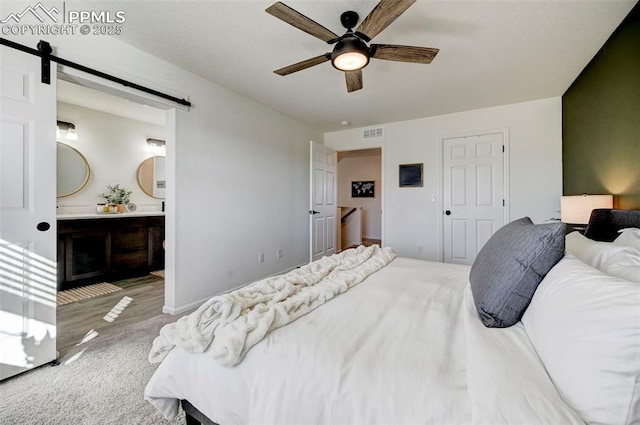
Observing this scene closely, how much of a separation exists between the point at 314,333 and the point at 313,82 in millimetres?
2781

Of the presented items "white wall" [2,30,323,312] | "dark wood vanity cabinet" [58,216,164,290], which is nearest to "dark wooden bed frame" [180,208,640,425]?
"white wall" [2,30,323,312]

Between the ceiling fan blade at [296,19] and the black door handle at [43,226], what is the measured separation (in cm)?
203

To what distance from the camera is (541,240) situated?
1.02 metres

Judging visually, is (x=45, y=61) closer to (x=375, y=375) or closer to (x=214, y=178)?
(x=214, y=178)

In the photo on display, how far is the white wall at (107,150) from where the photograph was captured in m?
3.87

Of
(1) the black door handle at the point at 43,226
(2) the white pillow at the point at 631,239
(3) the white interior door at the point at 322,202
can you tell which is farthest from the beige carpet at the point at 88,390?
(3) the white interior door at the point at 322,202

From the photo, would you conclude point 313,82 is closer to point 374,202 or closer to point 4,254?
point 4,254

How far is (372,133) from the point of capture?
4738mm

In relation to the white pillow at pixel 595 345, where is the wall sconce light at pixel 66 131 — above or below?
above

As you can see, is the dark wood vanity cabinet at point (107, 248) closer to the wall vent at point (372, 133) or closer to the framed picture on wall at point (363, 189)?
the wall vent at point (372, 133)

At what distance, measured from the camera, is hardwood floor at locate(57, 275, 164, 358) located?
2.27m

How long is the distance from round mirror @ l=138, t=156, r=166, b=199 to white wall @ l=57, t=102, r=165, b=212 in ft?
0.23

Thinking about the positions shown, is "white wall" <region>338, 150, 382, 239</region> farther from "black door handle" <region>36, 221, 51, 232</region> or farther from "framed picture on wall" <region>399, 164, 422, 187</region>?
"black door handle" <region>36, 221, 51, 232</region>

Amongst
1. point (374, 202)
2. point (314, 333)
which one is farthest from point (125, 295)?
point (374, 202)
